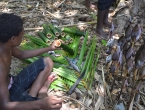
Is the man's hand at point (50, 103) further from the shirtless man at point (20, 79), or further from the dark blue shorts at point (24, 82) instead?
the dark blue shorts at point (24, 82)

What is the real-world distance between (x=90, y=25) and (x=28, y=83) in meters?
1.69

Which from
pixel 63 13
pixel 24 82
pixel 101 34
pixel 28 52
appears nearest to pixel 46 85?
pixel 24 82

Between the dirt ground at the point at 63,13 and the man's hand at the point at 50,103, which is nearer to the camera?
the man's hand at the point at 50,103

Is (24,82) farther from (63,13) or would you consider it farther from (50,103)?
(63,13)

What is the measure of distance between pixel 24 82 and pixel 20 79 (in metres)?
0.05

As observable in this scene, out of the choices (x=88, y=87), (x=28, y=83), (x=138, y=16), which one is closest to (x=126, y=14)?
(x=138, y=16)

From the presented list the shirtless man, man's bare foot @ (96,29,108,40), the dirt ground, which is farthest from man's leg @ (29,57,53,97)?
man's bare foot @ (96,29,108,40)

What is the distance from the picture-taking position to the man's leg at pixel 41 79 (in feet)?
7.73

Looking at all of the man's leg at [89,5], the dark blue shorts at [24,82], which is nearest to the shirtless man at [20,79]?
the dark blue shorts at [24,82]

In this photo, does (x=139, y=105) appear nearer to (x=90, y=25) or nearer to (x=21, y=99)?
(x=21, y=99)

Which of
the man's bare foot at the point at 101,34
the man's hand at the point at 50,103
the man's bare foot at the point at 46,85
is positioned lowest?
the man's bare foot at the point at 46,85

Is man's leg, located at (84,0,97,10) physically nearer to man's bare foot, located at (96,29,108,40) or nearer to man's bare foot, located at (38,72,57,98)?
man's bare foot, located at (96,29,108,40)

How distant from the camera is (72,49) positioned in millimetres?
2902

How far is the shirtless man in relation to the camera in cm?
183
